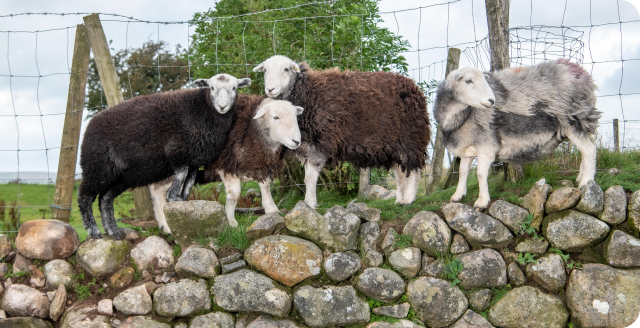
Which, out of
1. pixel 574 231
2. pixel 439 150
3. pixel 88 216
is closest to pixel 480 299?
pixel 574 231

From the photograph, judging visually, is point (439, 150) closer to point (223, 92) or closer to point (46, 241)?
point (223, 92)

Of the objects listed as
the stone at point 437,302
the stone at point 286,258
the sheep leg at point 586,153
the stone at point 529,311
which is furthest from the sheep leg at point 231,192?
the sheep leg at point 586,153

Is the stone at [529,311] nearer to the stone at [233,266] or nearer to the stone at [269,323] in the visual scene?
the stone at [269,323]

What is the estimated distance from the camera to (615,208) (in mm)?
5590

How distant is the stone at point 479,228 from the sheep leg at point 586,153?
3.53 ft

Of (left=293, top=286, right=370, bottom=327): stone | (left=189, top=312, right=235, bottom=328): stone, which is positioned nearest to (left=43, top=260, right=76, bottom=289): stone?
(left=189, top=312, right=235, bottom=328): stone

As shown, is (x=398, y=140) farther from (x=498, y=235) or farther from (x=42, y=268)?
(x=42, y=268)

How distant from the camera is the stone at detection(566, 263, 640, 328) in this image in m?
5.40

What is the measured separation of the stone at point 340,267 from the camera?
5734 millimetres

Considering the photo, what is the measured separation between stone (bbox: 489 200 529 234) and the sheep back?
1.13 meters

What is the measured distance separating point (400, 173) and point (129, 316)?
12.2ft

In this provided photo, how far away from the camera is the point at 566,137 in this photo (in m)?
5.90

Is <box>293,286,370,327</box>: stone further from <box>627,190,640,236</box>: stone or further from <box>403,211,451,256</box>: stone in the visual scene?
<box>627,190,640,236</box>: stone

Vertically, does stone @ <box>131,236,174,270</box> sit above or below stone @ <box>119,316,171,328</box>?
above
